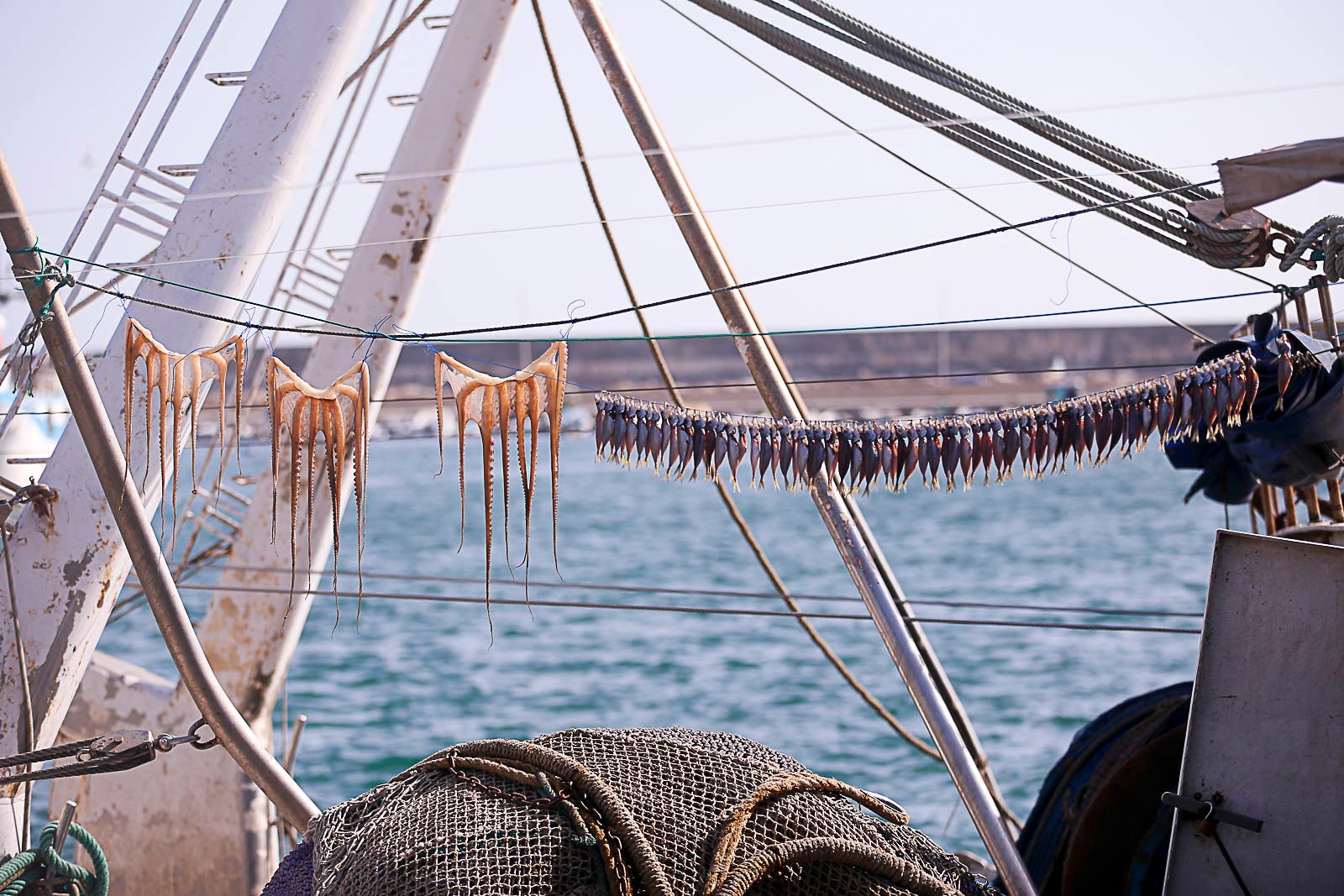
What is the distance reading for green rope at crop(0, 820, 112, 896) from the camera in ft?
15.6

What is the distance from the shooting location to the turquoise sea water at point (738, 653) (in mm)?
21062

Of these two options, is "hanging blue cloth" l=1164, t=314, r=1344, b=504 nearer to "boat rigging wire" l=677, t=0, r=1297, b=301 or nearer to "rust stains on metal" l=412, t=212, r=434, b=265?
"boat rigging wire" l=677, t=0, r=1297, b=301

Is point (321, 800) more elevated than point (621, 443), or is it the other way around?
point (621, 443)

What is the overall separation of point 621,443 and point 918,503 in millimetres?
62751

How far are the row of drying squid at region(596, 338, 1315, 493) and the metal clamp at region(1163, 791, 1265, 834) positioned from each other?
3.57 feet

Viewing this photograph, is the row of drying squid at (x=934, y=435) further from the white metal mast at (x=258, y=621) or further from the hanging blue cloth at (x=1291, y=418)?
the white metal mast at (x=258, y=621)

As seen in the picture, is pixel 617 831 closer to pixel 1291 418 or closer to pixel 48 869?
pixel 48 869

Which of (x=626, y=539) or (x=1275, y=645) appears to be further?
(x=626, y=539)

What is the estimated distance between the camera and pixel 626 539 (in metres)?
53.0

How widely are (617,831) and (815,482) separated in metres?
2.14

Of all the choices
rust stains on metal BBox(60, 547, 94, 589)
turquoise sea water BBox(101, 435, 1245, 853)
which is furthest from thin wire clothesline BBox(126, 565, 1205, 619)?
turquoise sea water BBox(101, 435, 1245, 853)

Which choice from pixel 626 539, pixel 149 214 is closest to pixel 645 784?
pixel 149 214

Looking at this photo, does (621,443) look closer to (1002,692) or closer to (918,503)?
(1002,692)

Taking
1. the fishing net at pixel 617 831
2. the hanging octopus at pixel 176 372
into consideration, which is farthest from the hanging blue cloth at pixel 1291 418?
the hanging octopus at pixel 176 372
